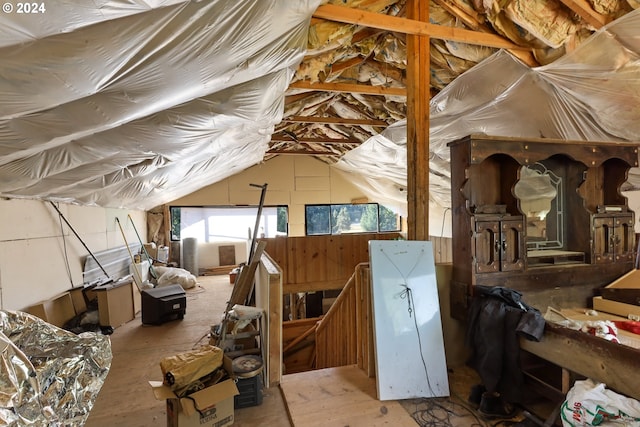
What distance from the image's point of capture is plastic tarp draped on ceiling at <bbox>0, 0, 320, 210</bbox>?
109cm

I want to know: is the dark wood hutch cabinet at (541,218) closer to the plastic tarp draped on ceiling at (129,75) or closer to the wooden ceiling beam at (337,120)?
the plastic tarp draped on ceiling at (129,75)

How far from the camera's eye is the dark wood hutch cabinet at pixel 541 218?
226cm

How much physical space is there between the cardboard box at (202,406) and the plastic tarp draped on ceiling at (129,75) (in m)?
1.69

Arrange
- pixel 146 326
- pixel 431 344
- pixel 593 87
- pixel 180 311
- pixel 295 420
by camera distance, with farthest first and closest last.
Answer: pixel 180 311 → pixel 146 326 → pixel 593 87 → pixel 431 344 → pixel 295 420

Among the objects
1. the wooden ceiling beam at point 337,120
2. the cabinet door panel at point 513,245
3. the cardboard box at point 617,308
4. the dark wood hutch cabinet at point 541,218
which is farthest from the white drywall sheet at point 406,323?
the wooden ceiling beam at point 337,120

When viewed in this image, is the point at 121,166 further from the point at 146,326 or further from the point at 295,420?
the point at 295,420

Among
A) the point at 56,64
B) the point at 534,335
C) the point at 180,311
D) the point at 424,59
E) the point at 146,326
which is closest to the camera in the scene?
the point at 56,64

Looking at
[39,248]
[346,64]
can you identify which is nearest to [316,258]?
[346,64]

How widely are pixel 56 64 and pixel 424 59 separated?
2.43 meters

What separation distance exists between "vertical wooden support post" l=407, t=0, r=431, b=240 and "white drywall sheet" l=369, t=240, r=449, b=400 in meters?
0.31

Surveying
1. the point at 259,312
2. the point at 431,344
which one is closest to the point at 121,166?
the point at 259,312

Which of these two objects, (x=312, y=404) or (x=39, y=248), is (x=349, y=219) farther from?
(x=312, y=404)

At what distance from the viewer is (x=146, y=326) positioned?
4.36 m

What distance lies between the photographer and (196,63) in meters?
1.63
